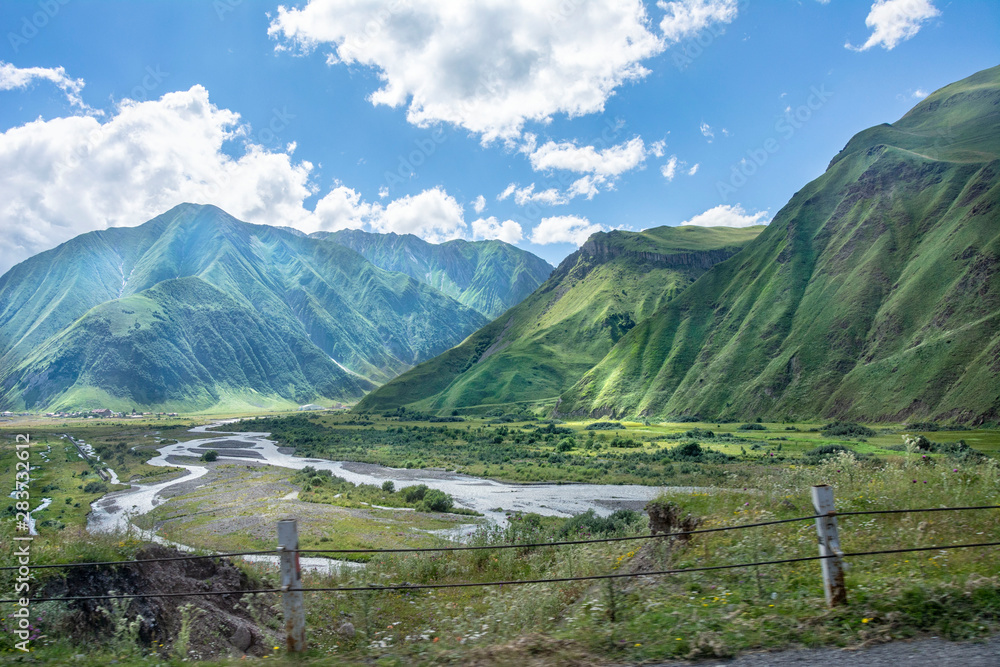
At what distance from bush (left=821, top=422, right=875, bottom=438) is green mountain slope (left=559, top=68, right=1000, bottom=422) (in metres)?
7.43

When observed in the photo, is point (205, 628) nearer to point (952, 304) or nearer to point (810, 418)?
point (810, 418)

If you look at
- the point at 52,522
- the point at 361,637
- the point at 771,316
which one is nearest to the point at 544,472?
the point at 52,522

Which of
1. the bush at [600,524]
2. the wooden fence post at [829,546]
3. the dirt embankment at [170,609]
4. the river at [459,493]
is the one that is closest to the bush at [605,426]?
the river at [459,493]

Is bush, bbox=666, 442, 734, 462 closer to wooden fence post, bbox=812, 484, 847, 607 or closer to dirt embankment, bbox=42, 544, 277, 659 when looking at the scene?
dirt embankment, bbox=42, 544, 277, 659

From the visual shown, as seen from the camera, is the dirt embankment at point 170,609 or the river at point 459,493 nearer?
the dirt embankment at point 170,609

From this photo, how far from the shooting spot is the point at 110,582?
15.8m

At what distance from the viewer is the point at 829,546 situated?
7.55 m

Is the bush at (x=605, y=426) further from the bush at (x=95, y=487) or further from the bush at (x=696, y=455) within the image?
the bush at (x=95, y=487)

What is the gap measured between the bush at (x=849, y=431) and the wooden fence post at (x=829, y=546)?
70.0 meters

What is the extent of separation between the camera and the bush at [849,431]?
66.7m

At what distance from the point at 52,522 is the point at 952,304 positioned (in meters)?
112

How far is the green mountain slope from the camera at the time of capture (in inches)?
3000

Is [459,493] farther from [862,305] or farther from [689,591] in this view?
[862,305]

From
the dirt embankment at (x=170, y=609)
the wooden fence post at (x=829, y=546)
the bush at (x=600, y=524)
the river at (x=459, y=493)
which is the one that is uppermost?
the wooden fence post at (x=829, y=546)
